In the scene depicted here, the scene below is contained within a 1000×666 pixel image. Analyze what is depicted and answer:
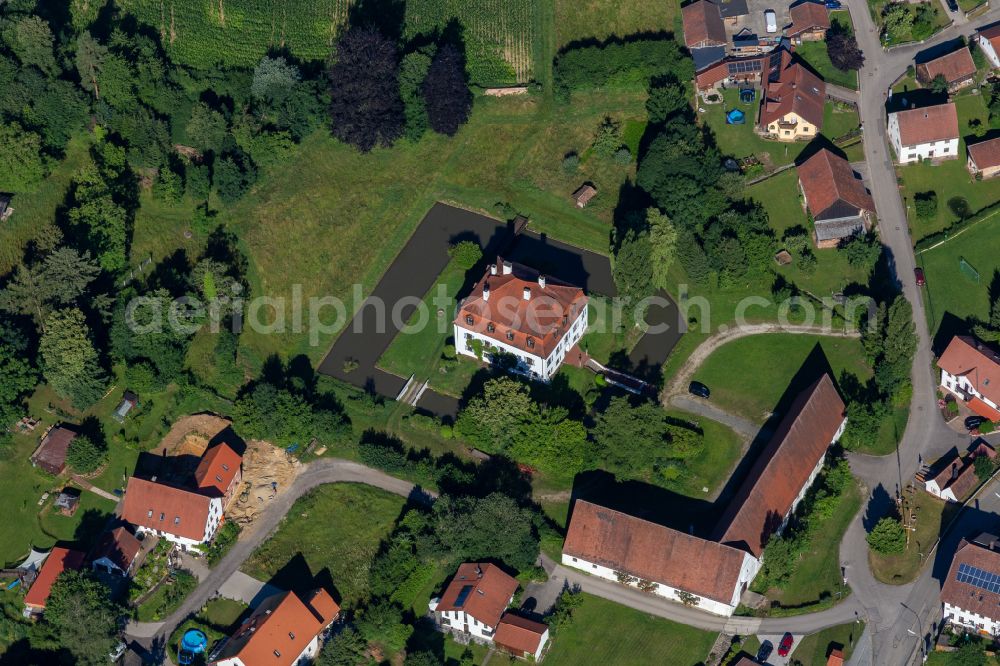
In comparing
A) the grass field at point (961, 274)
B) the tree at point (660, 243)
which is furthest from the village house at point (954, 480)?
the tree at point (660, 243)

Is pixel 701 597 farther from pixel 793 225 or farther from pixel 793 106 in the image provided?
pixel 793 106

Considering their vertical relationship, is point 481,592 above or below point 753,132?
below

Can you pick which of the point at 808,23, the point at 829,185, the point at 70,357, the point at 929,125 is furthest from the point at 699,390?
the point at 70,357

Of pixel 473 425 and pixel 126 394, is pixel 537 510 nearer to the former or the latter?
pixel 473 425

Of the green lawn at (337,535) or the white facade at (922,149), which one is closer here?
the green lawn at (337,535)

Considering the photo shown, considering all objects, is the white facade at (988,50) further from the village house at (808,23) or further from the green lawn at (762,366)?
the green lawn at (762,366)

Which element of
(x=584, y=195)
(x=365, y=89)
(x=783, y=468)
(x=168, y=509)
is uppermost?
(x=365, y=89)

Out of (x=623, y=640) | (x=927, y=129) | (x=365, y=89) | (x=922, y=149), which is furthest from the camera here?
(x=922, y=149)
